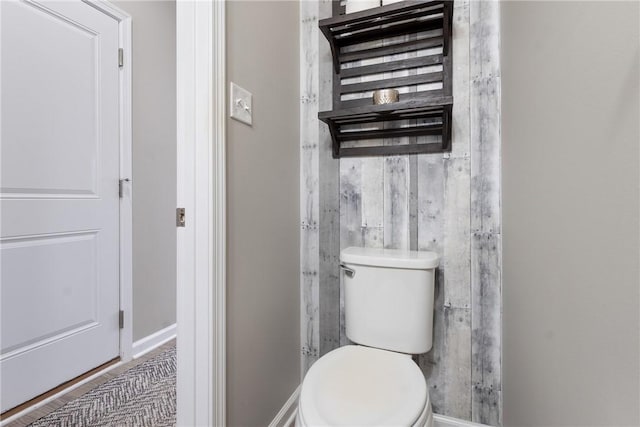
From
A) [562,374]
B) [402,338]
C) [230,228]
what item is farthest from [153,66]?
[562,374]

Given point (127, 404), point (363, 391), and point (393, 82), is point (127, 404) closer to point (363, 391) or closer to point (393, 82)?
point (363, 391)

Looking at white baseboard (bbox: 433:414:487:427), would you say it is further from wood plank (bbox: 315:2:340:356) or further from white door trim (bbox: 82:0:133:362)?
white door trim (bbox: 82:0:133:362)

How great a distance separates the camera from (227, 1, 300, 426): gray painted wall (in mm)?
1014

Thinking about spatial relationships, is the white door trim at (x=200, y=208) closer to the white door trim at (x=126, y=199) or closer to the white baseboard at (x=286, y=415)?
the white baseboard at (x=286, y=415)

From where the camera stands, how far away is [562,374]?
2.23 ft

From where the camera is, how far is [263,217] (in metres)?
1.18

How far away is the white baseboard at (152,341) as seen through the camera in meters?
1.91

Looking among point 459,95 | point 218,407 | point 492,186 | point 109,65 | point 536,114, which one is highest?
point 109,65

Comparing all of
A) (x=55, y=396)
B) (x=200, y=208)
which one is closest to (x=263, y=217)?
(x=200, y=208)

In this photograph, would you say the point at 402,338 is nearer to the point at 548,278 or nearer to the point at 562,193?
the point at 548,278

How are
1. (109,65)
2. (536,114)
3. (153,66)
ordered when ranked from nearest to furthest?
(536,114) < (109,65) < (153,66)

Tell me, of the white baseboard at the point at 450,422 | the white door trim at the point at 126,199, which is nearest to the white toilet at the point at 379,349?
the white baseboard at the point at 450,422

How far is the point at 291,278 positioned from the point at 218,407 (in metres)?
0.59

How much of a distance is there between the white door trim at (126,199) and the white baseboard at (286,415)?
43.6 inches
